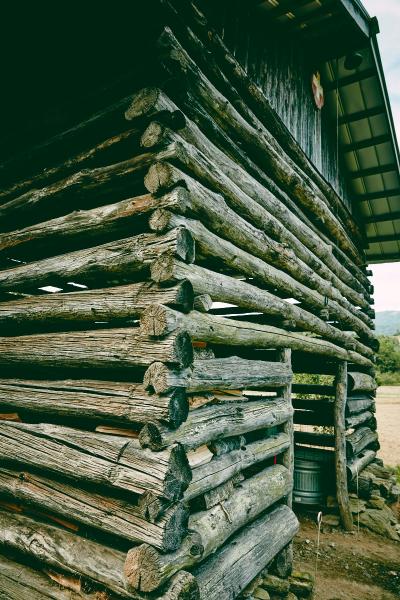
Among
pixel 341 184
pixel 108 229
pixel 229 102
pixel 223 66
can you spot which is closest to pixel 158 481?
pixel 108 229

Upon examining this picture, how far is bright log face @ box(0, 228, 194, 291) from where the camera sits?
2398mm

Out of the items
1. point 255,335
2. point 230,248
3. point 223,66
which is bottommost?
point 255,335

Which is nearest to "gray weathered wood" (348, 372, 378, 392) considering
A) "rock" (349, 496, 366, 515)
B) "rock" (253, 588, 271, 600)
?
"rock" (349, 496, 366, 515)

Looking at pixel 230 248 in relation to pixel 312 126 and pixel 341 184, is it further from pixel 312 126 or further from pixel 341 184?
pixel 341 184

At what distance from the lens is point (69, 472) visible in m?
2.49

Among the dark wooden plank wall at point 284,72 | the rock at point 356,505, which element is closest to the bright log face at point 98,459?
the dark wooden plank wall at point 284,72

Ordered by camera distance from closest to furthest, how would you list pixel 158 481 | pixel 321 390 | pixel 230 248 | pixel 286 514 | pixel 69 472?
pixel 158 481 → pixel 69 472 → pixel 230 248 → pixel 286 514 → pixel 321 390

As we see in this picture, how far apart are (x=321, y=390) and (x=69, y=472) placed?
5.88 m

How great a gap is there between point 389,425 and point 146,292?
15734 millimetres

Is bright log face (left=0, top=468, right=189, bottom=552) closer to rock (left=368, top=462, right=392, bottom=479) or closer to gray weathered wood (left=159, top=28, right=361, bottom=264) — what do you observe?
gray weathered wood (left=159, top=28, right=361, bottom=264)

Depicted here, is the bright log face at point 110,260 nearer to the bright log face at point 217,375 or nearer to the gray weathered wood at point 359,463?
the bright log face at point 217,375

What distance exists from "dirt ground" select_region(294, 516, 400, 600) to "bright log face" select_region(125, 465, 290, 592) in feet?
4.54

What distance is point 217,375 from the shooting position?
2.83 metres

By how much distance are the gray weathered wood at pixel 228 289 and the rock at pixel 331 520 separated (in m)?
3.10
